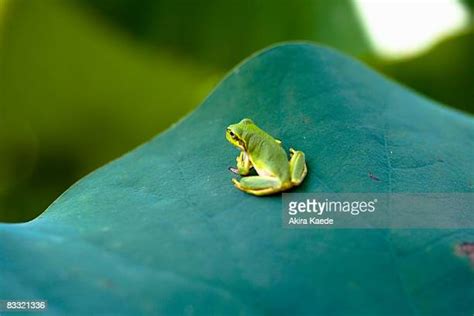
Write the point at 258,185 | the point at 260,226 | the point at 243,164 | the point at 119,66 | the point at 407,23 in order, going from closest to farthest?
the point at 260,226 → the point at 258,185 → the point at 243,164 → the point at 407,23 → the point at 119,66

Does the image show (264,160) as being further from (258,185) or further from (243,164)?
(258,185)

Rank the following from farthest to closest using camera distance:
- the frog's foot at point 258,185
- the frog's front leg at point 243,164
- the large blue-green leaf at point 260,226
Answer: the frog's front leg at point 243,164
the frog's foot at point 258,185
the large blue-green leaf at point 260,226

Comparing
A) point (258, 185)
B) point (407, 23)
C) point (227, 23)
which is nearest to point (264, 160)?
point (258, 185)

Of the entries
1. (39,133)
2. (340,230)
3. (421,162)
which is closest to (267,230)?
(340,230)

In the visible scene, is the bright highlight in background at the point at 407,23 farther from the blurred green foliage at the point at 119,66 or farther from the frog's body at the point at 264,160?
the frog's body at the point at 264,160

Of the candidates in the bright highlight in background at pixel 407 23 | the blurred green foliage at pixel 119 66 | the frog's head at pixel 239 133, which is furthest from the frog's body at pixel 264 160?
the bright highlight in background at pixel 407 23

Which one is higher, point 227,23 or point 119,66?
point 227,23
